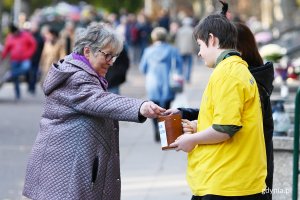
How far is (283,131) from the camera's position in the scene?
8641 millimetres

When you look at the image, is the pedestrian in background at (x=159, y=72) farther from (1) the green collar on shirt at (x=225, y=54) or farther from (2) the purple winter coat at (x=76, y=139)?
(1) the green collar on shirt at (x=225, y=54)

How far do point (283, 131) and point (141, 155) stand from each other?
4.69 metres

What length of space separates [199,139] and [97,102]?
0.68 metres

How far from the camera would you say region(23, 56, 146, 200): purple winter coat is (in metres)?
5.41

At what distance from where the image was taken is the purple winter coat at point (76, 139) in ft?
17.8

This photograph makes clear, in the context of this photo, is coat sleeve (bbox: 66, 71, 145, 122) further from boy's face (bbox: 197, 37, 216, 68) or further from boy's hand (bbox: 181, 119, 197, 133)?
boy's face (bbox: 197, 37, 216, 68)

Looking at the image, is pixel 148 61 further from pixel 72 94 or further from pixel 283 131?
pixel 72 94

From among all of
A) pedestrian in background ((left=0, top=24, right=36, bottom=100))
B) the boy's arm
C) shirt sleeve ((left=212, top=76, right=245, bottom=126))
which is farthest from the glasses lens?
pedestrian in background ((left=0, top=24, right=36, bottom=100))

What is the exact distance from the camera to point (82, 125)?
549 cm

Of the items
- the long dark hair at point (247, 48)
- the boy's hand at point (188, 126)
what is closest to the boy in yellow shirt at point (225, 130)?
the boy's hand at point (188, 126)

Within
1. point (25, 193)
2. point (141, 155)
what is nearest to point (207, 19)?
point (25, 193)

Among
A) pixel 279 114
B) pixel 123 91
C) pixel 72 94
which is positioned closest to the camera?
pixel 72 94

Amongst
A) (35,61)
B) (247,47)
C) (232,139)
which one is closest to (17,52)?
(35,61)

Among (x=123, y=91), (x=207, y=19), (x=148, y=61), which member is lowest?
(x=123, y=91)
